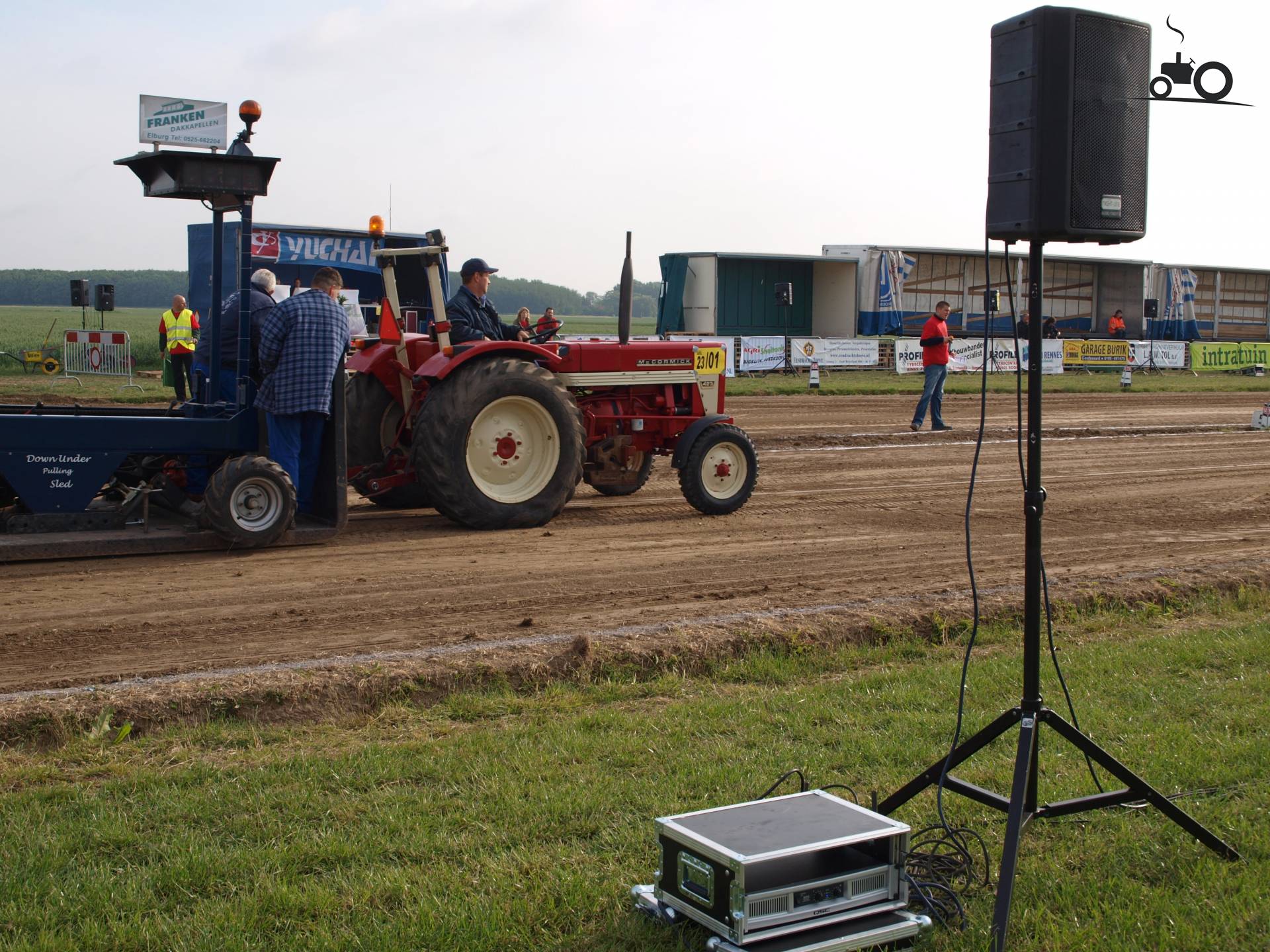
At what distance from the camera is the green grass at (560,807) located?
11.0ft

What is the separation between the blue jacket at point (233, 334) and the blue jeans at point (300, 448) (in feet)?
1.43

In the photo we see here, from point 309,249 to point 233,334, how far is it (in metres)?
16.3

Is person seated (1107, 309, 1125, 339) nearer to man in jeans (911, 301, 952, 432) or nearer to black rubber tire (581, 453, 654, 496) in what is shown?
man in jeans (911, 301, 952, 432)

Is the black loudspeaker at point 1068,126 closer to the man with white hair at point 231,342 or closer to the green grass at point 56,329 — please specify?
the man with white hair at point 231,342

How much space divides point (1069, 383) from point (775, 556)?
69.8ft

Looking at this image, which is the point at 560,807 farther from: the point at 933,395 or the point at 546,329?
the point at 933,395

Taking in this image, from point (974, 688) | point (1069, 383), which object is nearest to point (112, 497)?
point (974, 688)

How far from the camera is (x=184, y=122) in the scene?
7.93 metres

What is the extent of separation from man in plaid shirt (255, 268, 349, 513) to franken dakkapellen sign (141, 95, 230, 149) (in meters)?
1.05

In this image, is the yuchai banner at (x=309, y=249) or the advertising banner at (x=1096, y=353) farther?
the advertising banner at (x=1096, y=353)

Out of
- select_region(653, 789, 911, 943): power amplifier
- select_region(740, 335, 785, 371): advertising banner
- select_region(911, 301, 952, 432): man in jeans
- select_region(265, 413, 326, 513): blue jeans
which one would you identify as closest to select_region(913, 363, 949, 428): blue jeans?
select_region(911, 301, 952, 432): man in jeans

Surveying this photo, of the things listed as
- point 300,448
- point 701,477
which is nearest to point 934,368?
point 701,477

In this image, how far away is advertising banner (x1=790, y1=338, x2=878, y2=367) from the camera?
29.8 m

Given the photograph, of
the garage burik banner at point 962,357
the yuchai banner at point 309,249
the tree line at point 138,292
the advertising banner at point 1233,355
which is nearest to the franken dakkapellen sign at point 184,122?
the yuchai banner at point 309,249
